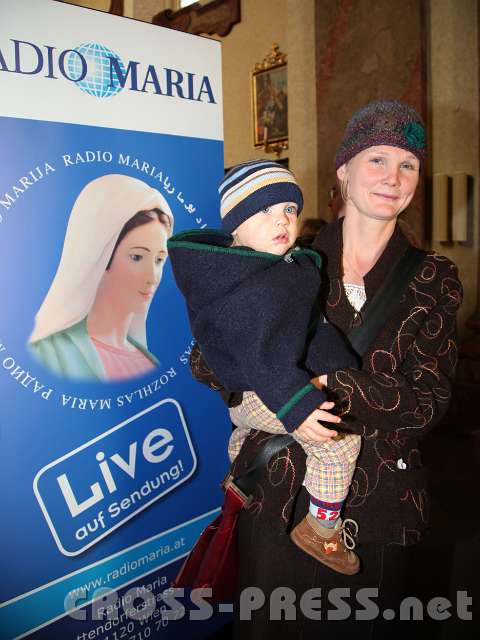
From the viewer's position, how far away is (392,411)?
4.60 feet

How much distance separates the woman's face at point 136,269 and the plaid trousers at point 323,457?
75cm

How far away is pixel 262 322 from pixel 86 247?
871 millimetres

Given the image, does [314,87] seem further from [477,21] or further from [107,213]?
[107,213]

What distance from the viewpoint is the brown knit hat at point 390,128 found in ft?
4.94

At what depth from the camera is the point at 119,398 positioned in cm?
210

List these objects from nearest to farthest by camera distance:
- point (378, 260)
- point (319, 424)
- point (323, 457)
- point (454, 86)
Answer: point (319, 424) → point (323, 457) → point (378, 260) → point (454, 86)

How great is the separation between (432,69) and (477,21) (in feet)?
2.15

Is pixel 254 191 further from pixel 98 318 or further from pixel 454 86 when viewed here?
pixel 454 86

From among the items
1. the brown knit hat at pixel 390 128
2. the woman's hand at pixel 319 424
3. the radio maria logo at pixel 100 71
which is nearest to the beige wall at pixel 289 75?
the radio maria logo at pixel 100 71

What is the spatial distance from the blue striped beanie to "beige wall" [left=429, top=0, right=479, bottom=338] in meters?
4.66

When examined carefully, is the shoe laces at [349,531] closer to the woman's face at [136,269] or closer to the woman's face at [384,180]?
the woman's face at [384,180]

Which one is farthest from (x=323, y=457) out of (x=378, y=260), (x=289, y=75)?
(x=289, y=75)

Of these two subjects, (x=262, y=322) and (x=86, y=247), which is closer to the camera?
(x=262, y=322)

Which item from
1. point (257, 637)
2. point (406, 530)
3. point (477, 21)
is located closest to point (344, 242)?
point (406, 530)
